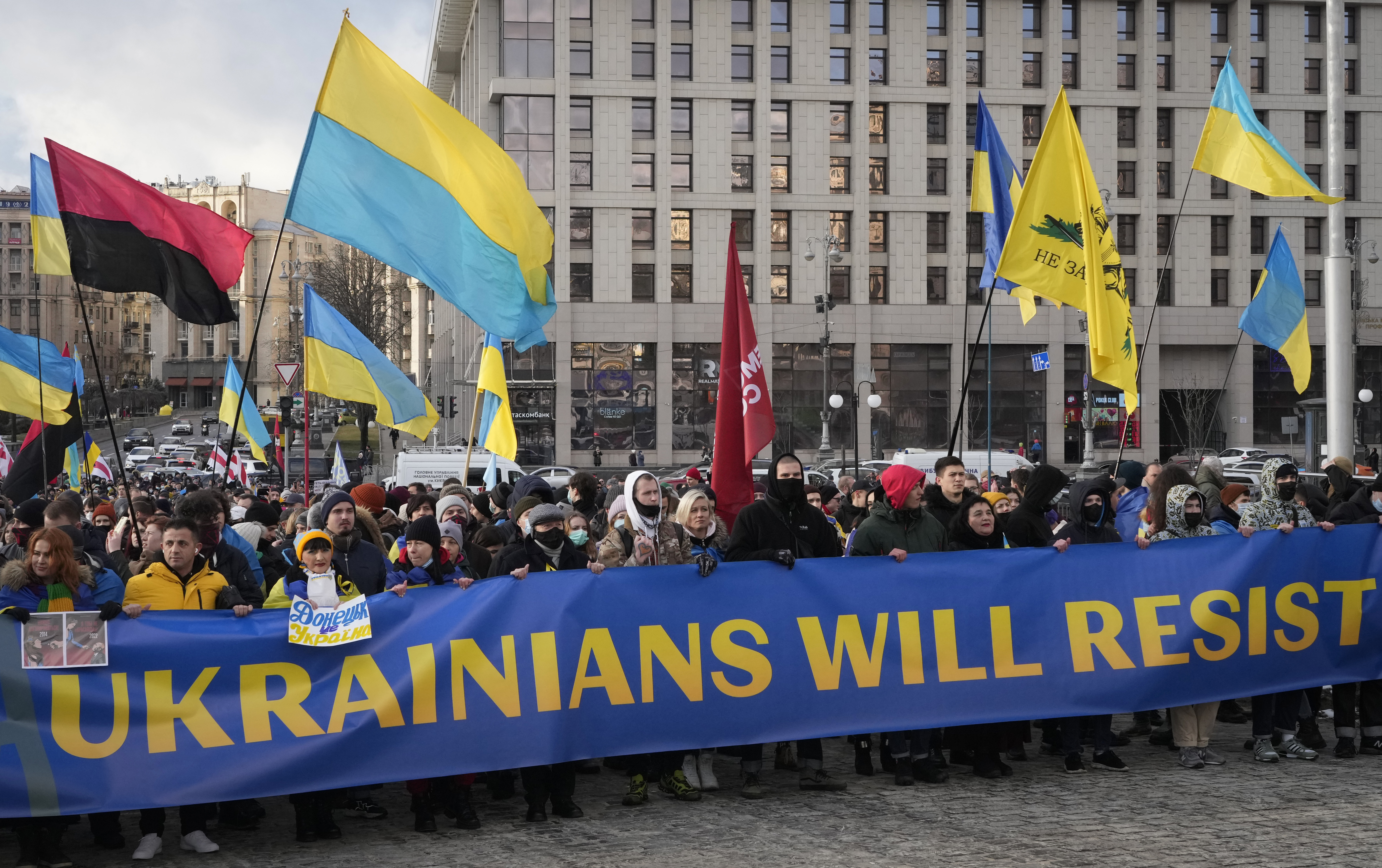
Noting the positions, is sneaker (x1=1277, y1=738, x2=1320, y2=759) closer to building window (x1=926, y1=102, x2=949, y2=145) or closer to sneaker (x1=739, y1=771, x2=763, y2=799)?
sneaker (x1=739, y1=771, x2=763, y2=799)

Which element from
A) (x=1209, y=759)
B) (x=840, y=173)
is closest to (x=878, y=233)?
(x=840, y=173)

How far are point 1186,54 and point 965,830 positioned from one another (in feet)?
194

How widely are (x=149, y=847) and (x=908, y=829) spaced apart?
377 cm

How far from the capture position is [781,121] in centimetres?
5659

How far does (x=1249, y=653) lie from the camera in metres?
8.06

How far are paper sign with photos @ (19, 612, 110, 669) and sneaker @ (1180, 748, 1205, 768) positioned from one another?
614 cm

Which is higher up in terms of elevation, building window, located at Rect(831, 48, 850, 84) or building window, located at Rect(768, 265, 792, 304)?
building window, located at Rect(831, 48, 850, 84)

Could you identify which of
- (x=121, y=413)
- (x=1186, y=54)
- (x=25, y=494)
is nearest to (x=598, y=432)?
(x=1186, y=54)

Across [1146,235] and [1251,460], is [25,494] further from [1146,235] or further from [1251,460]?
[1146,235]

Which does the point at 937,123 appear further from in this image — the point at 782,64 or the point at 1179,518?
the point at 1179,518

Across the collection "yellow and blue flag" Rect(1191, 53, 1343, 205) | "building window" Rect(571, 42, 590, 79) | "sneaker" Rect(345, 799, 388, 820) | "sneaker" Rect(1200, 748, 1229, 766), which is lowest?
"sneaker" Rect(345, 799, 388, 820)

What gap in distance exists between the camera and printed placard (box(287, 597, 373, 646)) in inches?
258

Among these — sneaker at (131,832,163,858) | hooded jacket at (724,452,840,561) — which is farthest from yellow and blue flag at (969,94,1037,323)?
sneaker at (131,832,163,858)

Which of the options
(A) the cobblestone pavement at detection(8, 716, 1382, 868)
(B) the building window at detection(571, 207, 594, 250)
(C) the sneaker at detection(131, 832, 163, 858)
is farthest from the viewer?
(B) the building window at detection(571, 207, 594, 250)
